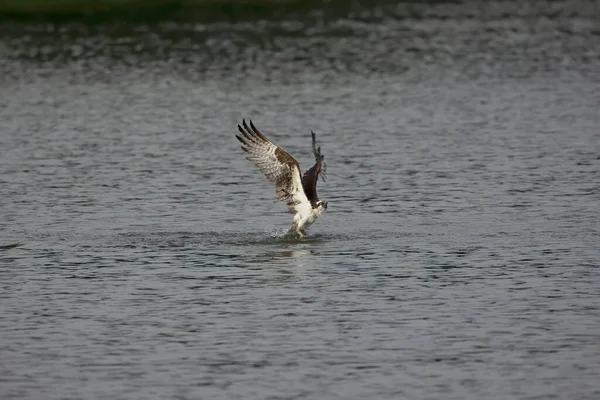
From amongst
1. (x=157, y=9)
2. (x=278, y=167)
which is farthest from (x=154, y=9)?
(x=278, y=167)

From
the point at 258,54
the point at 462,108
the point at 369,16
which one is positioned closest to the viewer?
the point at 462,108

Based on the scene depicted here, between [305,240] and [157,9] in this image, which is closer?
[305,240]

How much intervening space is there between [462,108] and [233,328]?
745 inches

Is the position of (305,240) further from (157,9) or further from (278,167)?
(157,9)

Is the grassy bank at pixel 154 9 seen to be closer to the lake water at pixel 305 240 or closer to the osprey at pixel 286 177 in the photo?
the lake water at pixel 305 240

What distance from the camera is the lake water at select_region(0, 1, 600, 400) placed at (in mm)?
12883

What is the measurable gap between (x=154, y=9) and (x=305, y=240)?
121 feet

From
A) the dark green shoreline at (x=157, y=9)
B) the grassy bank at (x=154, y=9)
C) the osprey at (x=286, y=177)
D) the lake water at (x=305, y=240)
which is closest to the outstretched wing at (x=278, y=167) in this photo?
the osprey at (x=286, y=177)

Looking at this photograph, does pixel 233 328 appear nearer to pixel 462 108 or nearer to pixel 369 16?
pixel 462 108

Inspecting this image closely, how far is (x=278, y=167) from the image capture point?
1828cm

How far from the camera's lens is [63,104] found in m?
34.5

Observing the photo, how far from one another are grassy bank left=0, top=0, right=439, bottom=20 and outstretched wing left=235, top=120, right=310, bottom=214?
114 ft

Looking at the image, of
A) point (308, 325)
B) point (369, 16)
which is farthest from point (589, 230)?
point (369, 16)

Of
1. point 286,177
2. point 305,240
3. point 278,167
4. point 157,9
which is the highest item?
point 157,9
